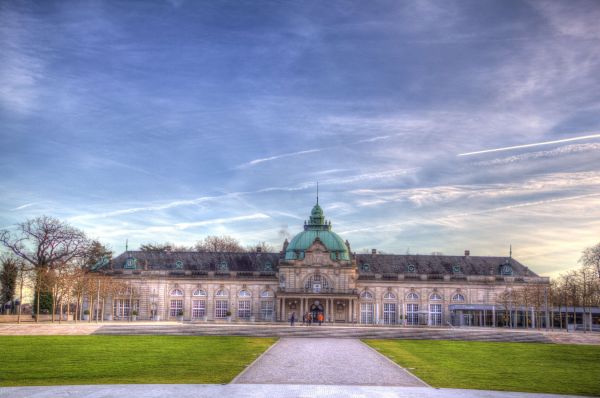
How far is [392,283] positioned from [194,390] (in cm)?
7991

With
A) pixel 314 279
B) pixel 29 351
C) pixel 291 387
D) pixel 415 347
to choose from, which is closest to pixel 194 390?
pixel 291 387

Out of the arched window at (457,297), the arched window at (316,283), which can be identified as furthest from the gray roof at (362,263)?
the arched window at (316,283)

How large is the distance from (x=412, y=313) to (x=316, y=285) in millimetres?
15315

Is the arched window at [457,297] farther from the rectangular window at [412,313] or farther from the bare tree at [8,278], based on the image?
the bare tree at [8,278]

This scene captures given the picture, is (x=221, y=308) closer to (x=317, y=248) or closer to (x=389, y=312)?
(x=317, y=248)

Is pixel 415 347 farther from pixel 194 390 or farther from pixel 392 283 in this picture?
pixel 392 283

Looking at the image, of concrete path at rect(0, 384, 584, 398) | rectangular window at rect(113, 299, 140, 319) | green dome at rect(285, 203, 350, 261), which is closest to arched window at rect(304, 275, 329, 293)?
green dome at rect(285, 203, 350, 261)

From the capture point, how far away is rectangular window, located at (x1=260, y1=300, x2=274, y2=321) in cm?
10336

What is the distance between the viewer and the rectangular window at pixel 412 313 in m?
103

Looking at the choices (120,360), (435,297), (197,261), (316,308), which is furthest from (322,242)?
(120,360)

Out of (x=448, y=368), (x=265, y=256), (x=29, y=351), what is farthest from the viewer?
(x=265, y=256)

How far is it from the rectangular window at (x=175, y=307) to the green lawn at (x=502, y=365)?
169 feet

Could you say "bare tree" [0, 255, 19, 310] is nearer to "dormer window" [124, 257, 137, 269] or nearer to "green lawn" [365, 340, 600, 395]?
"dormer window" [124, 257, 137, 269]

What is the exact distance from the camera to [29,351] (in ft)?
138
